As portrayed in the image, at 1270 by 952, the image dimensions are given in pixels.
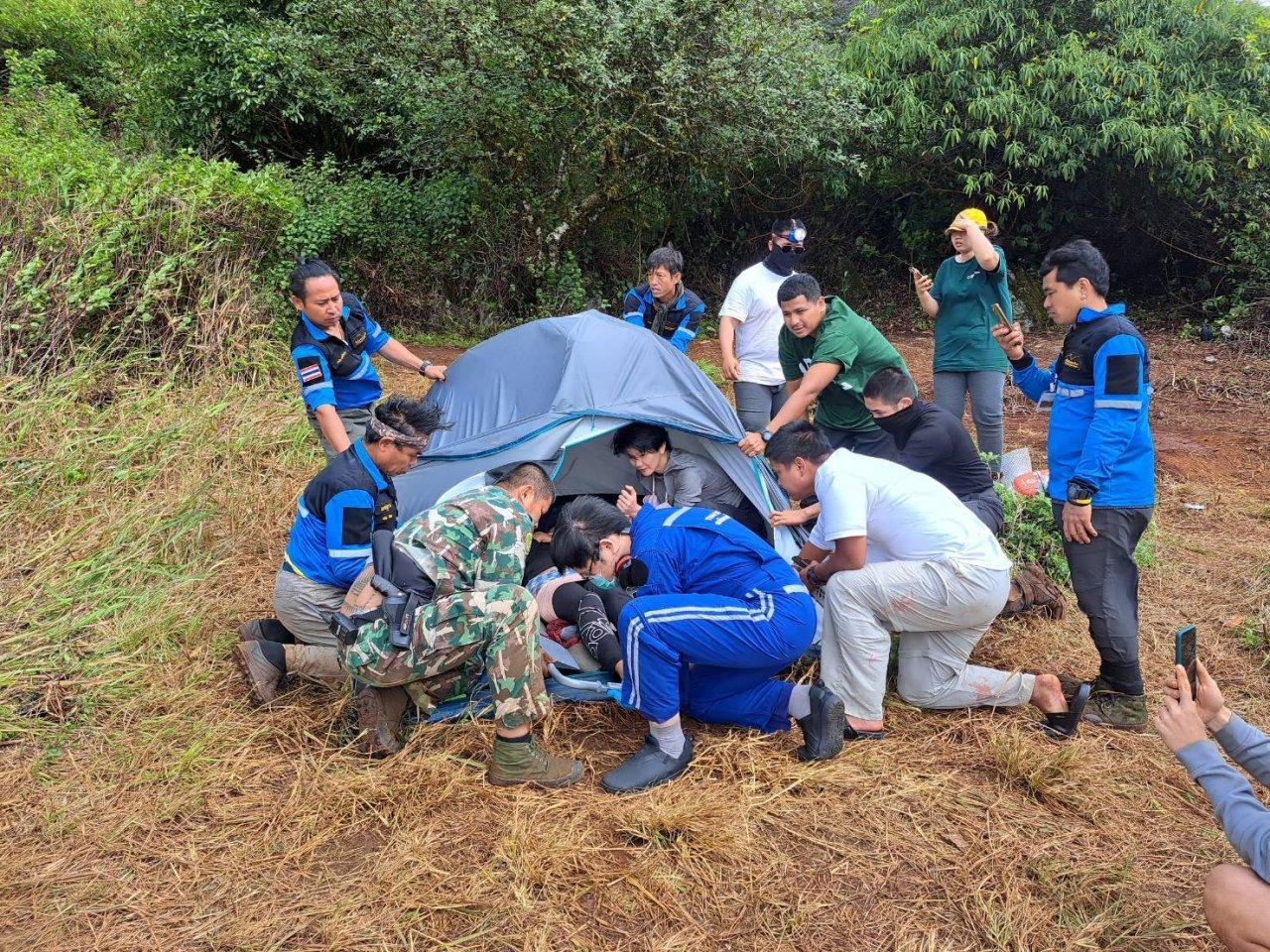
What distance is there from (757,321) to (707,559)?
7.69ft

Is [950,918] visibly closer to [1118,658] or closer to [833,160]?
[1118,658]

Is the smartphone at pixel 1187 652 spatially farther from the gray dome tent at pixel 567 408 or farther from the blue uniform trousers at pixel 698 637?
the gray dome tent at pixel 567 408

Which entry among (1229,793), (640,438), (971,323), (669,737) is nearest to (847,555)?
(669,737)

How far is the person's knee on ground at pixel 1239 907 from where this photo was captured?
2197 mm

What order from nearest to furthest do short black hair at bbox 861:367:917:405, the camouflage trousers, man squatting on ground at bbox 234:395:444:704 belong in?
the camouflage trousers
man squatting on ground at bbox 234:395:444:704
short black hair at bbox 861:367:917:405

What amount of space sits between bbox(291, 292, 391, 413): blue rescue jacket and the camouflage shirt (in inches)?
54.7

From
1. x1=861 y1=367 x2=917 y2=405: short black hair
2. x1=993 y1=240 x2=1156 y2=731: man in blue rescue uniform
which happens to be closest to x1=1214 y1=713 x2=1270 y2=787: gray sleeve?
x1=993 y1=240 x2=1156 y2=731: man in blue rescue uniform

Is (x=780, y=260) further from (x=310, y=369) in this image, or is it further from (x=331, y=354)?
(x=310, y=369)

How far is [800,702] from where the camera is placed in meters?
3.42

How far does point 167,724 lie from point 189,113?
28.4 feet

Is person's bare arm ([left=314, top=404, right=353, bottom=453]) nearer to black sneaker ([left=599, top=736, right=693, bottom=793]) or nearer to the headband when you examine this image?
the headband

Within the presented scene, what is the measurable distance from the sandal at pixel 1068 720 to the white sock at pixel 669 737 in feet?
4.56

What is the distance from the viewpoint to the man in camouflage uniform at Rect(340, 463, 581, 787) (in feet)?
10.2

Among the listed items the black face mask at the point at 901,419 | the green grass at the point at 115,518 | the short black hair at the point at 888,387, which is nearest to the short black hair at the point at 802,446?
the short black hair at the point at 888,387
